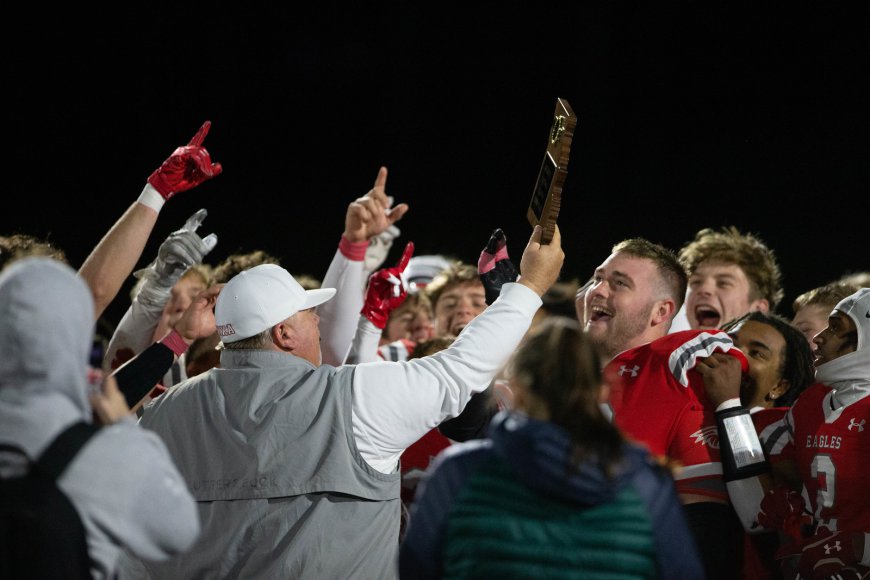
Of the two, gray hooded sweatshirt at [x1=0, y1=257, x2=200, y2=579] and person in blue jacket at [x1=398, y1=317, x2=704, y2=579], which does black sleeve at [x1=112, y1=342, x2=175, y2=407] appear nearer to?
gray hooded sweatshirt at [x1=0, y1=257, x2=200, y2=579]

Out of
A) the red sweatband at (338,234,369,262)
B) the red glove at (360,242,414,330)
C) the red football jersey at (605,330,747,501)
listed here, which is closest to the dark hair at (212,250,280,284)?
the red sweatband at (338,234,369,262)

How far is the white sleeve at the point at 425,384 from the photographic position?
2.45 metres

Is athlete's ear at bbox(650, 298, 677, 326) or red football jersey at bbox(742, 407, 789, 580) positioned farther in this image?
athlete's ear at bbox(650, 298, 677, 326)

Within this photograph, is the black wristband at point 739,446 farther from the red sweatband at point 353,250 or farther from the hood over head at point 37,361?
the hood over head at point 37,361

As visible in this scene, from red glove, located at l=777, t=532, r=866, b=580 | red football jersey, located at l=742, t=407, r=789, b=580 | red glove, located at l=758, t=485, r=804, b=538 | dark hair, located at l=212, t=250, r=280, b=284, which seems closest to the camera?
red glove, located at l=777, t=532, r=866, b=580

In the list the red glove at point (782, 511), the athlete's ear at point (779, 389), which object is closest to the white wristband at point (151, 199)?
the red glove at point (782, 511)

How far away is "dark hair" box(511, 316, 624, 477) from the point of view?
168 cm

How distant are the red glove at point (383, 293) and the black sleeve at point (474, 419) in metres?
0.90

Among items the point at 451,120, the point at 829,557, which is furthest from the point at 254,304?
the point at 451,120

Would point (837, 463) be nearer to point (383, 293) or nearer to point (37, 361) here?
point (383, 293)

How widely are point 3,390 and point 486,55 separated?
25.7 ft

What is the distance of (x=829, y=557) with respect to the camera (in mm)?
2738

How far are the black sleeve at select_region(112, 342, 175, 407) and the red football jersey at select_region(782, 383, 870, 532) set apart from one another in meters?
1.89

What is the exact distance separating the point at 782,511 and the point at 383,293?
160 cm
